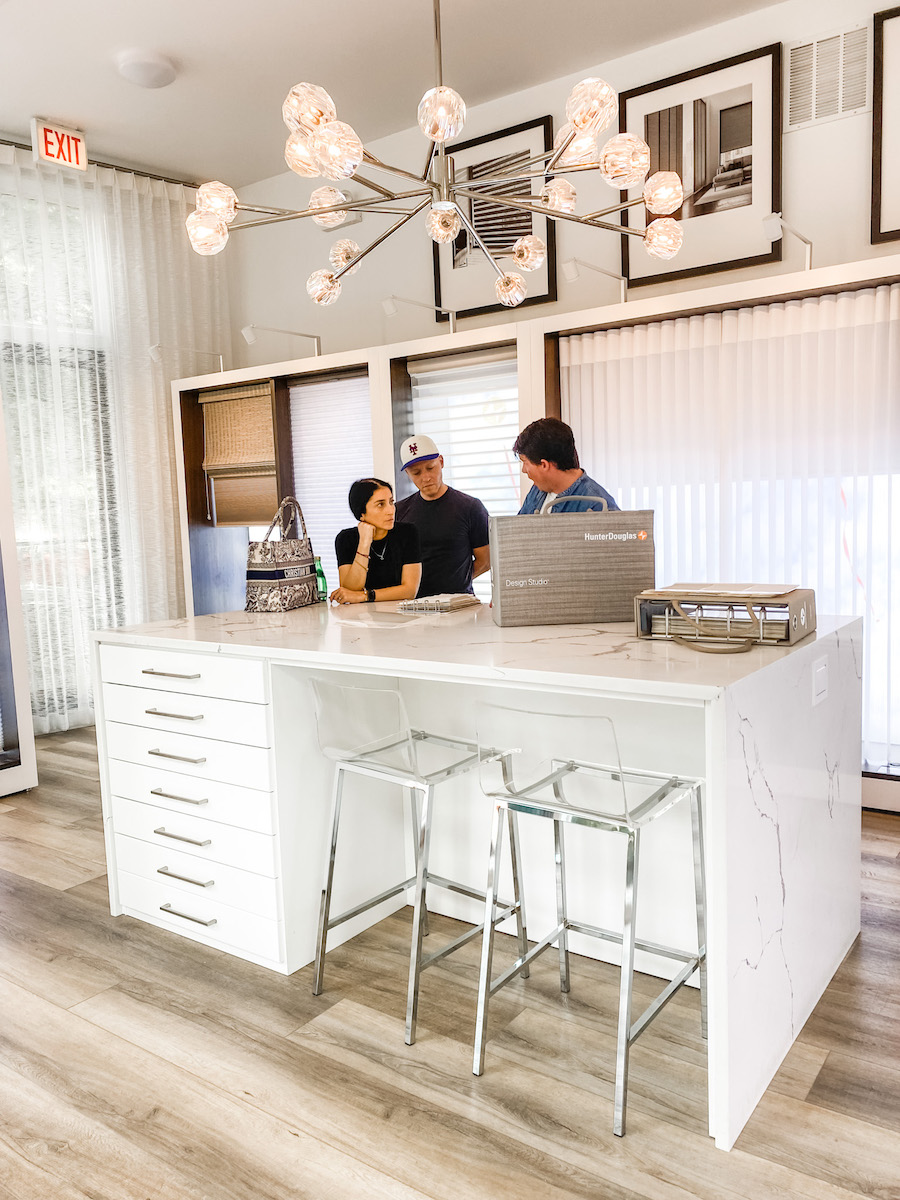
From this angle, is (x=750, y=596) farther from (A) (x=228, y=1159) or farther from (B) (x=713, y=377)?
(B) (x=713, y=377)

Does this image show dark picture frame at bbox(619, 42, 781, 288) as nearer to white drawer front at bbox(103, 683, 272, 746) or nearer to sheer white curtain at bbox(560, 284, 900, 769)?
sheer white curtain at bbox(560, 284, 900, 769)

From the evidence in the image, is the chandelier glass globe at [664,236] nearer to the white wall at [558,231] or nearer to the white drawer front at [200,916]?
the white wall at [558,231]

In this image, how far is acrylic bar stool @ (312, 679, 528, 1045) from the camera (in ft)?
6.85

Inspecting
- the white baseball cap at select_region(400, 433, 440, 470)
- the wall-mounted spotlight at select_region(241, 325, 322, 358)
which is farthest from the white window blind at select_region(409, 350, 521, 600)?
the wall-mounted spotlight at select_region(241, 325, 322, 358)

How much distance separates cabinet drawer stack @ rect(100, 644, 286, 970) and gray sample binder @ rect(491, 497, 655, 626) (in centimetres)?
67

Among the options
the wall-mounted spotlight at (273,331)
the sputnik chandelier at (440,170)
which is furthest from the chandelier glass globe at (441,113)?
the wall-mounted spotlight at (273,331)

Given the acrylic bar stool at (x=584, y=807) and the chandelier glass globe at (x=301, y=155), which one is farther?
the chandelier glass globe at (x=301, y=155)

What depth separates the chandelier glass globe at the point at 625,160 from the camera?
6.97 ft

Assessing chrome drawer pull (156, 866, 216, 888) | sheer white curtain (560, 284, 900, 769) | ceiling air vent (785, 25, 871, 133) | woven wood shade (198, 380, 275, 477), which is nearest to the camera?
chrome drawer pull (156, 866, 216, 888)

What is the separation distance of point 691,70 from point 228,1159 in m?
4.24

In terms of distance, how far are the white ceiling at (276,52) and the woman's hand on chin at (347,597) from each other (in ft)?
7.83

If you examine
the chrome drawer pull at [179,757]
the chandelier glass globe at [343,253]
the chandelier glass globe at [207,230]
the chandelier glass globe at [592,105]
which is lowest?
the chrome drawer pull at [179,757]

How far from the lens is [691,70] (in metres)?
3.90

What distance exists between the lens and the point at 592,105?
2068 millimetres
